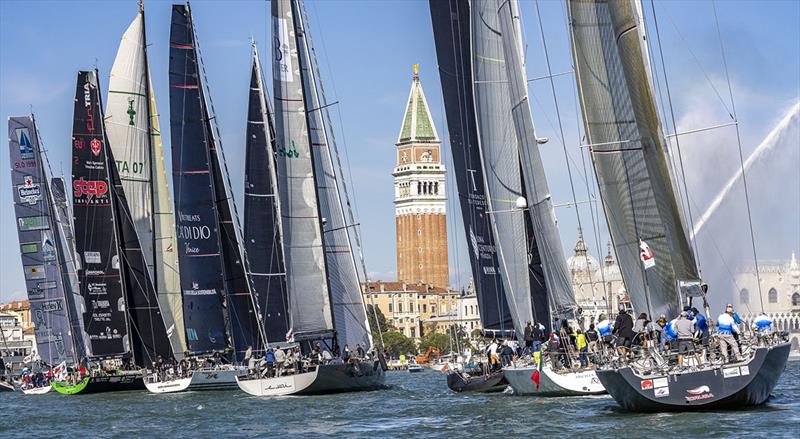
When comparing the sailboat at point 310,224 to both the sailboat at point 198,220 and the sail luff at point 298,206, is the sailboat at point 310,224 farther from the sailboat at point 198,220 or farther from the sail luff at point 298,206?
the sailboat at point 198,220

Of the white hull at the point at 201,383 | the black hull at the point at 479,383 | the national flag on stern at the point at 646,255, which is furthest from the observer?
the white hull at the point at 201,383

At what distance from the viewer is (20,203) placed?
61.9 metres

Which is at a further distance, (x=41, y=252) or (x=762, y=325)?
(x=41, y=252)

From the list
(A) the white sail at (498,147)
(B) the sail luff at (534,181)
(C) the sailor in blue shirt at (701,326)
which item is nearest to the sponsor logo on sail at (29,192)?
(A) the white sail at (498,147)

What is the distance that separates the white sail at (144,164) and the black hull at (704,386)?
30.8 m

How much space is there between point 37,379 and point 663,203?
41651mm

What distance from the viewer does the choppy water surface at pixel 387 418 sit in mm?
24859

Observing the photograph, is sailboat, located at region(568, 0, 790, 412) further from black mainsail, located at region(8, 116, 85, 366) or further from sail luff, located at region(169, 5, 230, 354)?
black mainsail, located at region(8, 116, 85, 366)

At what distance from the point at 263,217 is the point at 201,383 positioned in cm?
615

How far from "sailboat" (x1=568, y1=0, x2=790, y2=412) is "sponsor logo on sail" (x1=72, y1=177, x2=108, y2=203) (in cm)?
2894

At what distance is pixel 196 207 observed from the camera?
167 feet

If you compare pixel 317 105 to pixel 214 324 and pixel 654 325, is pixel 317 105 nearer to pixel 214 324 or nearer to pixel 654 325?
pixel 214 324

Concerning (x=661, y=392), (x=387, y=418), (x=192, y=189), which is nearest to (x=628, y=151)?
(x=661, y=392)

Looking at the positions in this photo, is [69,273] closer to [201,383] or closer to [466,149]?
[201,383]
